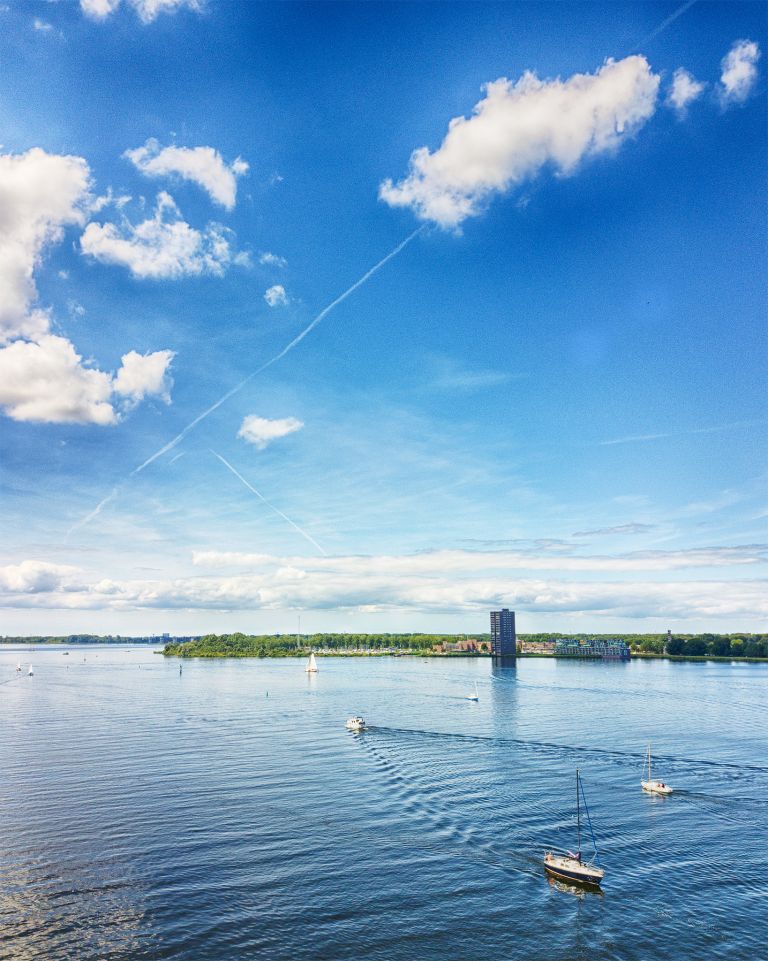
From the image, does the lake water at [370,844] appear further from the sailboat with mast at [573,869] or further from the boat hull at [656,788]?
the boat hull at [656,788]

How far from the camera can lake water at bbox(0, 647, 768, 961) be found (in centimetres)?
3828

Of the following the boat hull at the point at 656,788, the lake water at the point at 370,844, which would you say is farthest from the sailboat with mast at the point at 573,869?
the boat hull at the point at 656,788

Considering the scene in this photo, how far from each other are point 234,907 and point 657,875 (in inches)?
1224

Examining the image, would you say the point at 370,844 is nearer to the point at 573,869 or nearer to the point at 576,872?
the point at 573,869

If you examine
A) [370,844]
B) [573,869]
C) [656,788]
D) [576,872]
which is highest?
[573,869]

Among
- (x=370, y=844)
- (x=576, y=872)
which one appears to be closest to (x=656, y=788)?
(x=576, y=872)

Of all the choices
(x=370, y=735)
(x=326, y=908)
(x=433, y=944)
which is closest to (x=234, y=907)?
(x=326, y=908)

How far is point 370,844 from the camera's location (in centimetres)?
5312

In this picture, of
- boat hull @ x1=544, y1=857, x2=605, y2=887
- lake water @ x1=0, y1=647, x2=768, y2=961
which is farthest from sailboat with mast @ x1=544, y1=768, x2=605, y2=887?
lake water @ x1=0, y1=647, x2=768, y2=961

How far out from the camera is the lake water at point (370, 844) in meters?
38.3

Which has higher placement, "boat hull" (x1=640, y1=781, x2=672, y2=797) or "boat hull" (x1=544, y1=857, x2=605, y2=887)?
"boat hull" (x1=544, y1=857, x2=605, y2=887)

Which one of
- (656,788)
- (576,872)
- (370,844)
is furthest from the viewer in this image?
(656,788)

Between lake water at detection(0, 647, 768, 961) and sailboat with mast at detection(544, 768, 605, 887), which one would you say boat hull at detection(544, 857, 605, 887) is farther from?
lake water at detection(0, 647, 768, 961)

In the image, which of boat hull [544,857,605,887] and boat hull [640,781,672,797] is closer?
boat hull [544,857,605,887]
